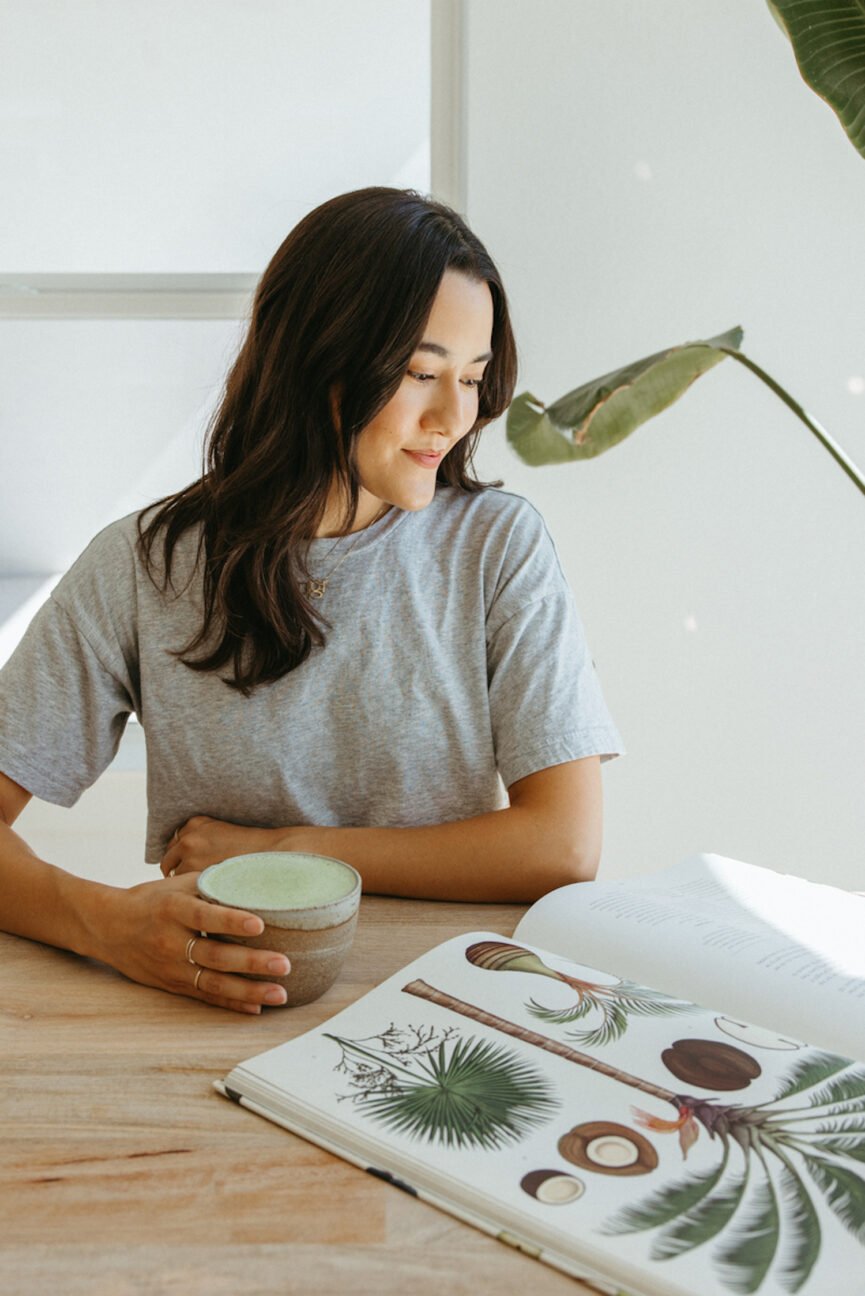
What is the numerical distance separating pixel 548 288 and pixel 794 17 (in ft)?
2.92

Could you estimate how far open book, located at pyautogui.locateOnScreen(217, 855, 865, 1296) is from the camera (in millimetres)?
519

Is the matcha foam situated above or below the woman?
below

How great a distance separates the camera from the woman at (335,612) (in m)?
1.19

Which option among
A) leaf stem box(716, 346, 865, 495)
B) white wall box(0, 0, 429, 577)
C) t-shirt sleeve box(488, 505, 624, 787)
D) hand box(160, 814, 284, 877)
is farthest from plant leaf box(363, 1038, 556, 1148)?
white wall box(0, 0, 429, 577)

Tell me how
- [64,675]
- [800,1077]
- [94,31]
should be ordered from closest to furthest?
[800,1077] < [64,675] < [94,31]

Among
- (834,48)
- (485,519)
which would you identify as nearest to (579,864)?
(485,519)

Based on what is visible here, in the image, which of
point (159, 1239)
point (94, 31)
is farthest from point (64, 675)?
point (94, 31)

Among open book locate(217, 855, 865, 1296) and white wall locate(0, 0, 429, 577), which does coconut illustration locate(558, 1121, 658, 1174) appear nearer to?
open book locate(217, 855, 865, 1296)

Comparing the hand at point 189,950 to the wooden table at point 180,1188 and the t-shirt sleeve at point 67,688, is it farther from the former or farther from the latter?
the t-shirt sleeve at point 67,688

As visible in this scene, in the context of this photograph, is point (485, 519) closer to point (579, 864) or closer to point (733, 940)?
point (579, 864)

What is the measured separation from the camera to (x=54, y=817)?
2141 mm

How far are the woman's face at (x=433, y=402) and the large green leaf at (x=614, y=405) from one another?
87 millimetres

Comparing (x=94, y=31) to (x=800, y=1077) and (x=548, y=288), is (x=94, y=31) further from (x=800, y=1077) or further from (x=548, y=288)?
(x=800, y=1077)

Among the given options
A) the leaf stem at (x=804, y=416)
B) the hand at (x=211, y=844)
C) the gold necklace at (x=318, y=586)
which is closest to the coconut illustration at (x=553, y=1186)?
the hand at (x=211, y=844)
